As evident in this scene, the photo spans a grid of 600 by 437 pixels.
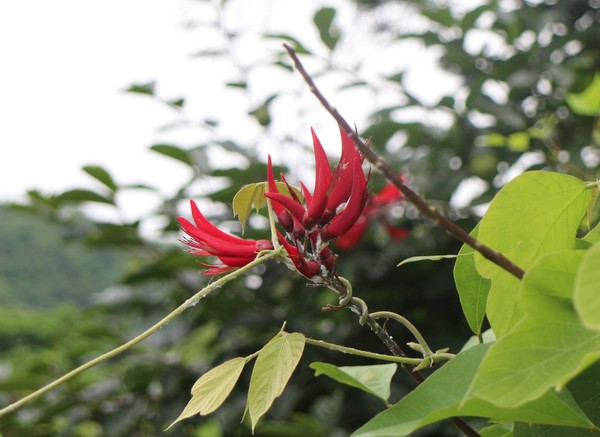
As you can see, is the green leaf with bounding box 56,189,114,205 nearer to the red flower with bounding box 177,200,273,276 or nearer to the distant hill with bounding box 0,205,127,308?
the red flower with bounding box 177,200,273,276

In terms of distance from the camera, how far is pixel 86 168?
1239 mm

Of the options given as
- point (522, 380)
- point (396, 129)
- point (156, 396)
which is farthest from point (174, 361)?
point (522, 380)

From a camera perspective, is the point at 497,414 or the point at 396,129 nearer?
the point at 497,414

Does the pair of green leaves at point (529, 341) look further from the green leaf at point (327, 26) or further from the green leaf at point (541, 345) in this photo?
the green leaf at point (327, 26)

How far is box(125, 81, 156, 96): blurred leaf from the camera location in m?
1.29

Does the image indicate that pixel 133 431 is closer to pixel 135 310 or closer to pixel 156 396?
pixel 156 396

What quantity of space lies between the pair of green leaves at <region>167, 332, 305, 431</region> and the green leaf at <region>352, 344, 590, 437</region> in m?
0.04

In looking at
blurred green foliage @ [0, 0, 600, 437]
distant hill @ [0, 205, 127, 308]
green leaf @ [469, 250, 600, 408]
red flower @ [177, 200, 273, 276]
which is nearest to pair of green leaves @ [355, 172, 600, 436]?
green leaf @ [469, 250, 600, 408]

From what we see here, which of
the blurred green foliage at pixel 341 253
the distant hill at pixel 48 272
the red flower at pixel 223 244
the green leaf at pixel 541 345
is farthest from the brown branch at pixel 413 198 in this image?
the distant hill at pixel 48 272

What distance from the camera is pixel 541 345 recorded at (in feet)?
0.71

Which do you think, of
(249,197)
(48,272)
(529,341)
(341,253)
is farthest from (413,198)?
(48,272)

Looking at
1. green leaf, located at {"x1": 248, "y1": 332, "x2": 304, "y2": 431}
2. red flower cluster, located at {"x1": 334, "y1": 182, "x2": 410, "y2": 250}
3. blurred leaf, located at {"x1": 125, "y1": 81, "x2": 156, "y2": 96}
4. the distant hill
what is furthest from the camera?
the distant hill

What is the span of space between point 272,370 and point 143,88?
3.55ft

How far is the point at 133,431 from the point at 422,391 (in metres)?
1.29
